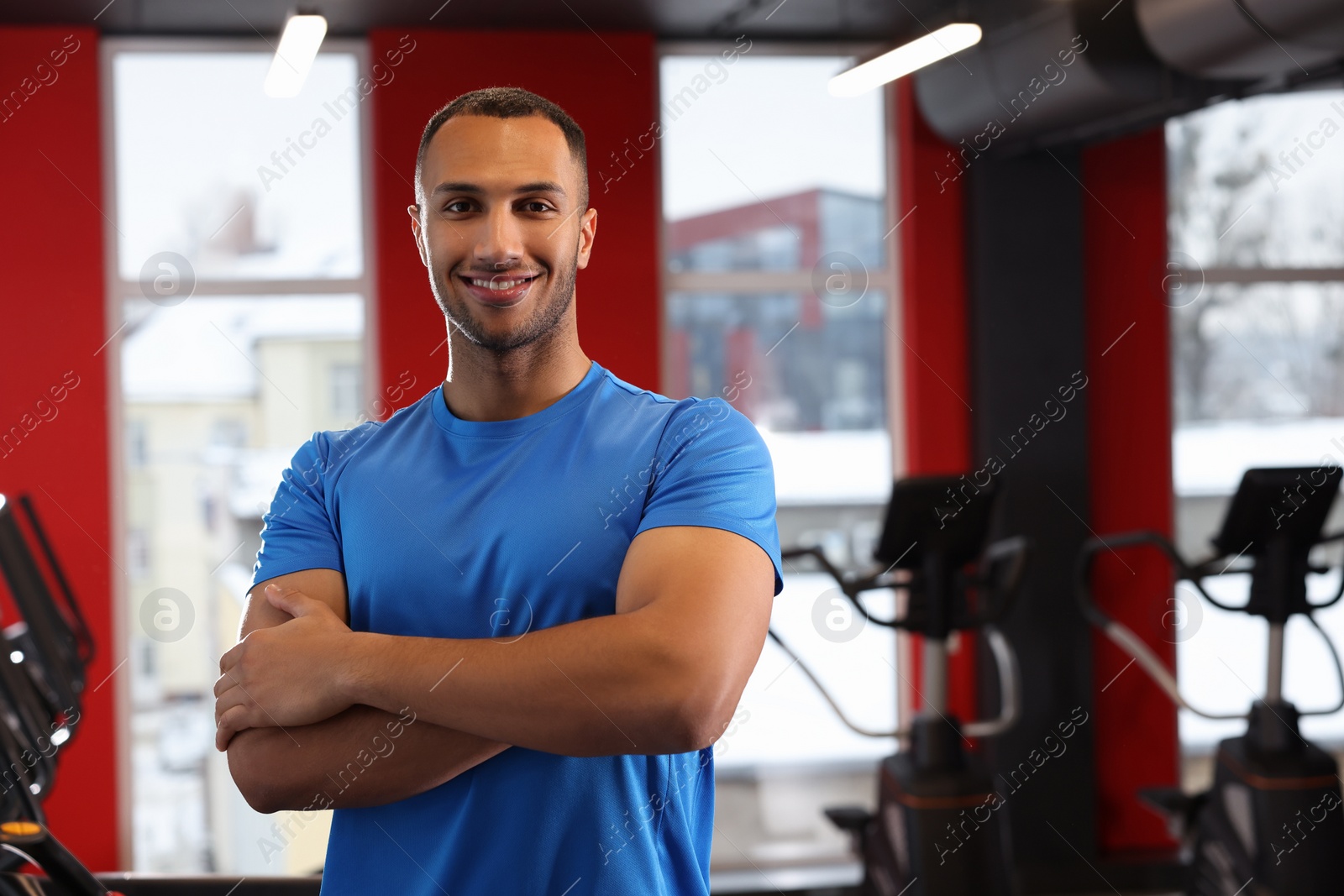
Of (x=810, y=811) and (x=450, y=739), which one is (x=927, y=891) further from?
(x=450, y=739)

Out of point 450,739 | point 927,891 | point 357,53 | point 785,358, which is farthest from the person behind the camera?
point 785,358

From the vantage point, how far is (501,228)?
1.26m

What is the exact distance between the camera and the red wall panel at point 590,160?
219cm

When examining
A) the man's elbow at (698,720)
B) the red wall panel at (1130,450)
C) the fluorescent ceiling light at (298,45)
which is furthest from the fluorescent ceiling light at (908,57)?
the man's elbow at (698,720)

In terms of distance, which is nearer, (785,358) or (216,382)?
(216,382)

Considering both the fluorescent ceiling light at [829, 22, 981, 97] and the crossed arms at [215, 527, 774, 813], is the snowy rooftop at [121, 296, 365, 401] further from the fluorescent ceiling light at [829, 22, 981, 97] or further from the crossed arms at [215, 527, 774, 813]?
the crossed arms at [215, 527, 774, 813]

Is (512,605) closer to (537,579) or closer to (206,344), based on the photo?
(537,579)

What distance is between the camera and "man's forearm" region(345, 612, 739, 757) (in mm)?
1122

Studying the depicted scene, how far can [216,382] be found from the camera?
4418 millimetres

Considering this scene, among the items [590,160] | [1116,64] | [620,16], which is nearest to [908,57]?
[1116,64]

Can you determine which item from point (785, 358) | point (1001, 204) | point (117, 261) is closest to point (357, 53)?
point (117, 261)

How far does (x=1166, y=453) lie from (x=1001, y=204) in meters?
1.22

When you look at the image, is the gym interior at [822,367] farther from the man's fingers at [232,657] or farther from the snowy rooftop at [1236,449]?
the man's fingers at [232,657]

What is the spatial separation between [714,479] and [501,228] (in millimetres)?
358
